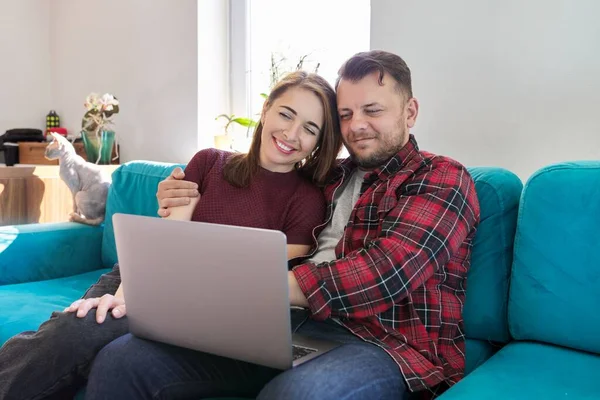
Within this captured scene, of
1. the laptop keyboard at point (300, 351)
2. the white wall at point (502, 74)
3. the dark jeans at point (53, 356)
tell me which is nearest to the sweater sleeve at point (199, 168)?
the dark jeans at point (53, 356)

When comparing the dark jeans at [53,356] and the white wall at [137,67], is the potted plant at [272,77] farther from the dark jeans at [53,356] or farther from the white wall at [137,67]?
the dark jeans at [53,356]

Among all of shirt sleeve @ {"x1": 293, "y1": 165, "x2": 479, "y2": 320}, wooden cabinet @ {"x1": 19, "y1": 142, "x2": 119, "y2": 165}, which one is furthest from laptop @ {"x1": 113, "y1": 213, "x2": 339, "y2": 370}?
wooden cabinet @ {"x1": 19, "y1": 142, "x2": 119, "y2": 165}

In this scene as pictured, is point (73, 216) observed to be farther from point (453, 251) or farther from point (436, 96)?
point (453, 251)

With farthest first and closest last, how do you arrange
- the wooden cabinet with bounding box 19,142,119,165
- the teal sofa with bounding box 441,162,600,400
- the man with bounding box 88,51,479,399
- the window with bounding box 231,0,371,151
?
the wooden cabinet with bounding box 19,142,119,165 → the window with bounding box 231,0,371,151 → the teal sofa with bounding box 441,162,600,400 → the man with bounding box 88,51,479,399

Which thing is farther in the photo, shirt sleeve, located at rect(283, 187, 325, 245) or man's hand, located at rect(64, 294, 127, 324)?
shirt sleeve, located at rect(283, 187, 325, 245)

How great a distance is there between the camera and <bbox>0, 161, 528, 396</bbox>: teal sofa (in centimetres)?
130

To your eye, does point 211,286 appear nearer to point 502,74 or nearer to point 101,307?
point 101,307

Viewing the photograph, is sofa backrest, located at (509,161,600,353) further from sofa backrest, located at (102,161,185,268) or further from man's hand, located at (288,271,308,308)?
sofa backrest, located at (102,161,185,268)

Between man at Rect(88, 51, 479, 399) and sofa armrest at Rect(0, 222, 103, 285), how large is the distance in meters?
1.08

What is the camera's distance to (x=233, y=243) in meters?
0.87

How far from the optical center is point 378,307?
42.6 inches

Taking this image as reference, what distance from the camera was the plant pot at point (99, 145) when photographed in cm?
306

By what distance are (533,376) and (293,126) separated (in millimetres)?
760

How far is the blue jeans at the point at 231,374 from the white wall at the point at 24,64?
3241mm
